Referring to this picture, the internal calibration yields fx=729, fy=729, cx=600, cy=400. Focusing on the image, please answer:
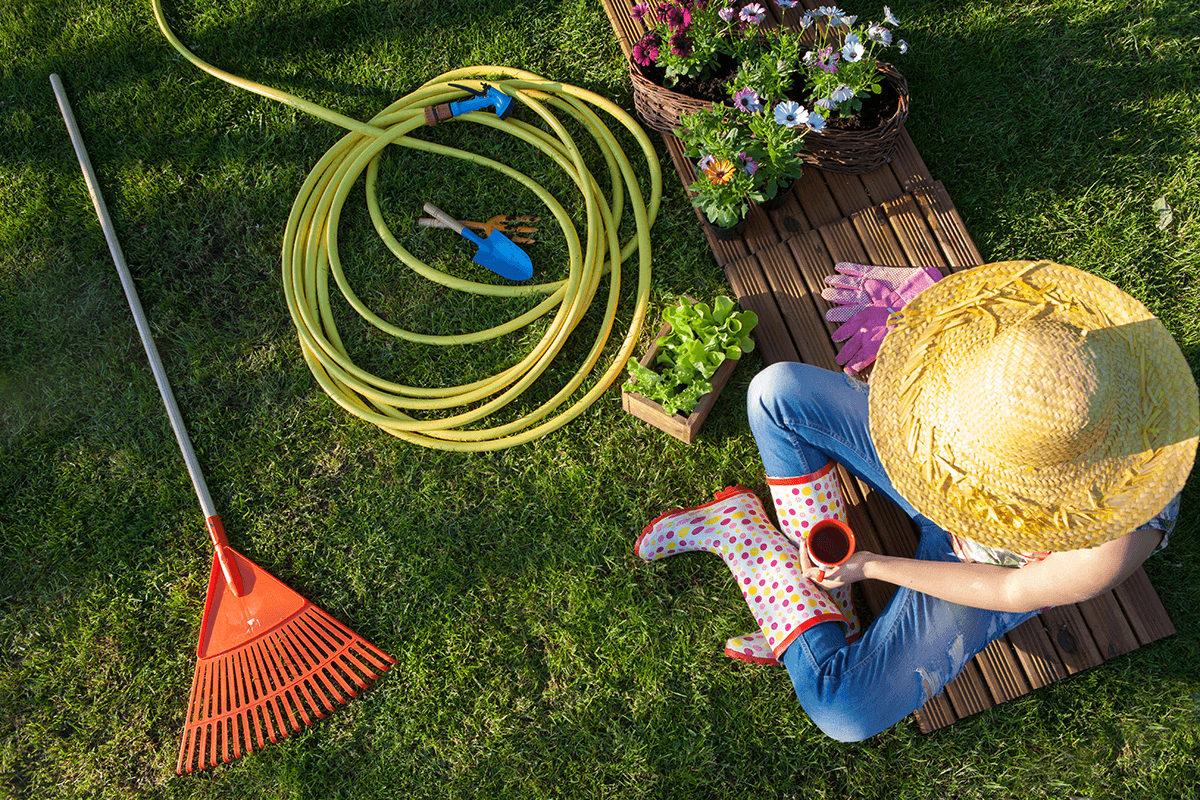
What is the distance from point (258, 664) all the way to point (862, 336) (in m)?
2.73

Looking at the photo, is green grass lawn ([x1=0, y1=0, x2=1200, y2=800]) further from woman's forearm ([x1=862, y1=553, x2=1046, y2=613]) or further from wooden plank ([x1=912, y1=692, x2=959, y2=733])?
woman's forearm ([x1=862, y1=553, x2=1046, y2=613])

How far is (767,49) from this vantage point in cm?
309

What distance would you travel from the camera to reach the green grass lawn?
9.24 ft

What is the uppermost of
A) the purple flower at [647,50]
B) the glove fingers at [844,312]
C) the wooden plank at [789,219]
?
the purple flower at [647,50]

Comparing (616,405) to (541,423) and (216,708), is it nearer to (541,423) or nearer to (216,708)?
(541,423)

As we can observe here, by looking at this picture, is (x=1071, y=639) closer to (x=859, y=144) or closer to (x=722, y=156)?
(x=859, y=144)

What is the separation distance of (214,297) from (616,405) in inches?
76.8

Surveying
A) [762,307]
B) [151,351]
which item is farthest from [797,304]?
[151,351]

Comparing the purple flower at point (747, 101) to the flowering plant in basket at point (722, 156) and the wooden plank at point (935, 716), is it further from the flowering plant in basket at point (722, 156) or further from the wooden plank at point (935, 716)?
the wooden plank at point (935, 716)

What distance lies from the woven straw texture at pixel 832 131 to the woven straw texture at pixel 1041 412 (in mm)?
1202

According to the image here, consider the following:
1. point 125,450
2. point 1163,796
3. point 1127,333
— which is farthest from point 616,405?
point 1163,796

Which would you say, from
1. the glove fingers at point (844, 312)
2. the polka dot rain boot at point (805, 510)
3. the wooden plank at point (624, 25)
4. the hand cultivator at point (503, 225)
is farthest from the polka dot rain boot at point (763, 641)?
the wooden plank at point (624, 25)

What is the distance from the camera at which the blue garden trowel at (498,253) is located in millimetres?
3232

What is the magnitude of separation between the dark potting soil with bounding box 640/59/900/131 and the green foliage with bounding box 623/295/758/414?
911 mm
